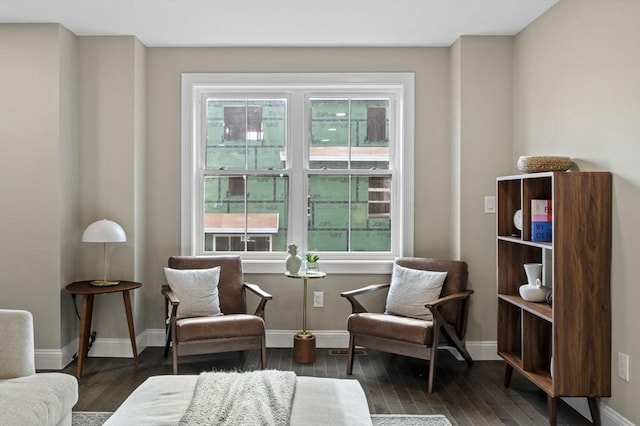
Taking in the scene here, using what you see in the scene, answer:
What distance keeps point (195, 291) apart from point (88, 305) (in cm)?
80

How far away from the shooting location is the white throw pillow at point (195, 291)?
12.8 ft

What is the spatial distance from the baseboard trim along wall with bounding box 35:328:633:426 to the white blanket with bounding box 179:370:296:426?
2144mm

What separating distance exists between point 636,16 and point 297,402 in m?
2.56

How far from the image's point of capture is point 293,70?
14.8ft

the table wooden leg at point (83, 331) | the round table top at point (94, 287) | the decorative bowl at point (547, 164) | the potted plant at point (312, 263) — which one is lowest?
the table wooden leg at point (83, 331)

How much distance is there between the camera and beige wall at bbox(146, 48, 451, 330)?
4.50 meters

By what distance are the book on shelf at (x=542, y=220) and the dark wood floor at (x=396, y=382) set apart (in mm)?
1094

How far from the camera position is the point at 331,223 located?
466 cm

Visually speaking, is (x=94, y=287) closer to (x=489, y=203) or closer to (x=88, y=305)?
(x=88, y=305)

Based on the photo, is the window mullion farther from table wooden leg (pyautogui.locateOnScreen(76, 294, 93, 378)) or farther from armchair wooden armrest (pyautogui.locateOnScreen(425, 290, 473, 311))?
table wooden leg (pyautogui.locateOnScreen(76, 294, 93, 378))

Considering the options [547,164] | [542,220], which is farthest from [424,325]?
[547,164]

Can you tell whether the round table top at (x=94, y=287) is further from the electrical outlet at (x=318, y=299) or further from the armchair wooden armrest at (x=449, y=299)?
the armchair wooden armrest at (x=449, y=299)

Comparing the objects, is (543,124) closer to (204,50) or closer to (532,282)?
(532,282)

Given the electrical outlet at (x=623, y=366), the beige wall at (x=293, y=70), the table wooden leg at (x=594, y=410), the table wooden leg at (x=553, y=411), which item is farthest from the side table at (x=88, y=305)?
the electrical outlet at (x=623, y=366)
